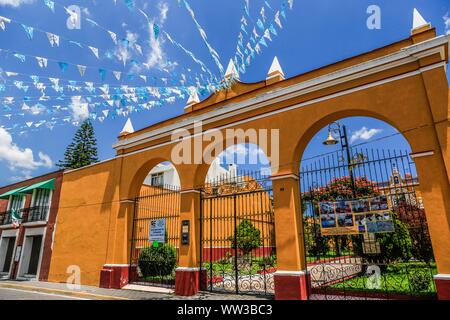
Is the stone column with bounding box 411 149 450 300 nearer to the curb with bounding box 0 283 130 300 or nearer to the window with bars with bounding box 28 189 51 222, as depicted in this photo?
the curb with bounding box 0 283 130 300

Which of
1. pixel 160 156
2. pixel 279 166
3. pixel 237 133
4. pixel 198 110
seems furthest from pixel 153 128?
pixel 279 166

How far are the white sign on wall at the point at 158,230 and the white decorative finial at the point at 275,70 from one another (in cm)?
599

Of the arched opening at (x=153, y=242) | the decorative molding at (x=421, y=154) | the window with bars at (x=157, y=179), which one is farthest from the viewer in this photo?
the window with bars at (x=157, y=179)

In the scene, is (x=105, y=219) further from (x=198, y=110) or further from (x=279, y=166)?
(x=279, y=166)

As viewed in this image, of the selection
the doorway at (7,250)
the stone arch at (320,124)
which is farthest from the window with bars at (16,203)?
the stone arch at (320,124)

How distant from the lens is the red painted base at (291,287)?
7.59 m

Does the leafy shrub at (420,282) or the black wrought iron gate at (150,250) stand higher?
the black wrought iron gate at (150,250)

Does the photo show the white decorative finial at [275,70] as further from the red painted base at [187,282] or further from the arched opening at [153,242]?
the red painted base at [187,282]

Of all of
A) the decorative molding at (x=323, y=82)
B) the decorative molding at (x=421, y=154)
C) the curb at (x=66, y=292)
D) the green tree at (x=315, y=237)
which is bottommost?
the curb at (x=66, y=292)

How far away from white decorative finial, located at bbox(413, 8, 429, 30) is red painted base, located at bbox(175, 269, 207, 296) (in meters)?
8.83

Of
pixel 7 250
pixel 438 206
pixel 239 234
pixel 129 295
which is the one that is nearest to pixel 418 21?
pixel 438 206

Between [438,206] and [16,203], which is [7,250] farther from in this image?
[438,206]

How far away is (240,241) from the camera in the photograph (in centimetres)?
1617

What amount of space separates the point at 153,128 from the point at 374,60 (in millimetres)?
7887
